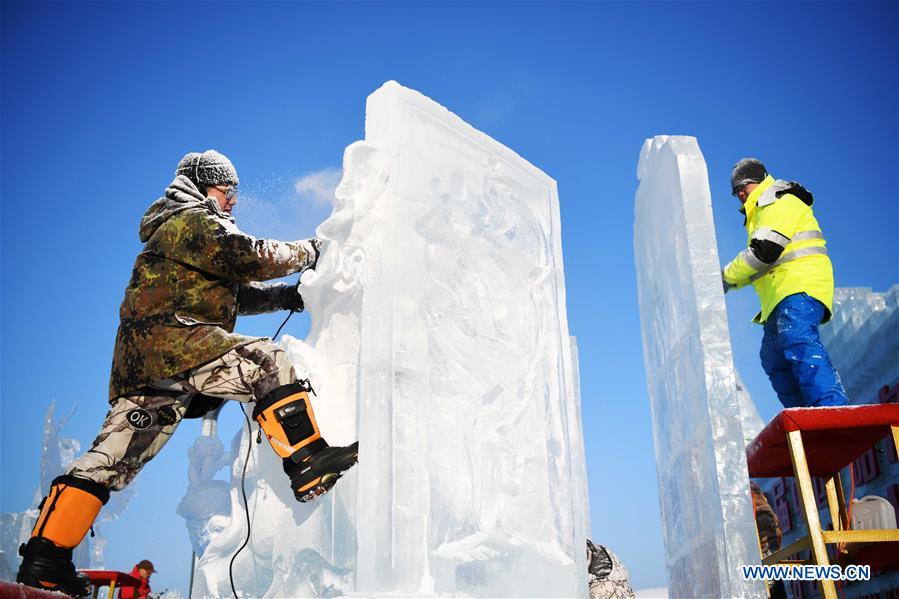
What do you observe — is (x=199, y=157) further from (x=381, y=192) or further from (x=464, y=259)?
(x=464, y=259)

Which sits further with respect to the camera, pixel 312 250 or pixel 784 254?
pixel 784 254

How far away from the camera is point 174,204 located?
9.35 feet

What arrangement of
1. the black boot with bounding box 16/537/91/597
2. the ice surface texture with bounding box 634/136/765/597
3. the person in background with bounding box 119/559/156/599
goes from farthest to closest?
the person in background with bounding box 119/559/156/599, the ice surface texture with bounding box 634/136/765/597, the black boot with bounding box 16/537/91/597

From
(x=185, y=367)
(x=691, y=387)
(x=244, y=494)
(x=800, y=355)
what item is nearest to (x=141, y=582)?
(x=244, y=494)

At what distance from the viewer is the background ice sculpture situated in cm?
254

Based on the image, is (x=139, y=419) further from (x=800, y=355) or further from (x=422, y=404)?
(x=800, y=355)

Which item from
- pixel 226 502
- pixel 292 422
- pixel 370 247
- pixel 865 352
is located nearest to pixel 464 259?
pixel 370 247

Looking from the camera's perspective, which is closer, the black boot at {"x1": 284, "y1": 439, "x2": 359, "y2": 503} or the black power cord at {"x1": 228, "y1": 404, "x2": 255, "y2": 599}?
the black boot at {"x1": 284, "y1": 439, "x2": 359, "y2": 503}

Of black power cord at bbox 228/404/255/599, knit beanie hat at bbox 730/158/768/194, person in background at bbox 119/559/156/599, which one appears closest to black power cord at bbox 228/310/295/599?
black power cord at bbox 228/404/255/599

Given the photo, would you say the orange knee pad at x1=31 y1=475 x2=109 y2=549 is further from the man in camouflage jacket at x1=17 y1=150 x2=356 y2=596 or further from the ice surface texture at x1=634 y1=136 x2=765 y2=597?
the ice surface texture at x1=634 y1=136 x2=765 y2=597

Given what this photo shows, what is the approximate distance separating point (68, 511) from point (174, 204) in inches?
44.3

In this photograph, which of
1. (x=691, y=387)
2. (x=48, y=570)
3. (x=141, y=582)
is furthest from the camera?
(x=141, y=582)

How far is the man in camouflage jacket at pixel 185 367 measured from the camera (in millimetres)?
2469

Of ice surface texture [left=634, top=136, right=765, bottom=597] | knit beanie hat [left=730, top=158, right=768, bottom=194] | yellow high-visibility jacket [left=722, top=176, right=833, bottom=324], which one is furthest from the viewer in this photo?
knit beanie hat [left=730, top=158, right=768, bottom=194]
